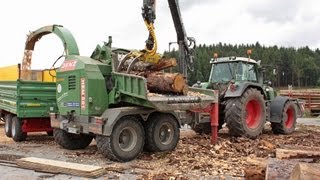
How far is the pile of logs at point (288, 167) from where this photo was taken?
4895mm

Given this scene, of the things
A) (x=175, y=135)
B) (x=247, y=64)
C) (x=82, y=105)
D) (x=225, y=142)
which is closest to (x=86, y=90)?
(x=82, y=105)

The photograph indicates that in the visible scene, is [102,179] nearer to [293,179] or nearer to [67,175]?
[67,175]

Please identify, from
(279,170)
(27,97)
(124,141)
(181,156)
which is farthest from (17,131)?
(279,170)

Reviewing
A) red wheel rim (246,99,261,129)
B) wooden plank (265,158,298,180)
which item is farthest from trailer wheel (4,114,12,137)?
wooden plank (265,158,298,180)

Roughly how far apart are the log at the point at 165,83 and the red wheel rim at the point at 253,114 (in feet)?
12.0

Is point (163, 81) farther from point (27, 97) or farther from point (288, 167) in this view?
point (288, 167)

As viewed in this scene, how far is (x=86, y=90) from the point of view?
9562 millimetres

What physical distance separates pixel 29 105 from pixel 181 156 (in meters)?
4.82

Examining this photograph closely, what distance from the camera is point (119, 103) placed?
998 centimetres

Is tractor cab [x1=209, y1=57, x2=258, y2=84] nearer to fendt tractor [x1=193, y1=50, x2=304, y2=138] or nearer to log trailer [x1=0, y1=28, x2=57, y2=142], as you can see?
fendt tractor [x1=193, y1=50, x2=304, y2=138]

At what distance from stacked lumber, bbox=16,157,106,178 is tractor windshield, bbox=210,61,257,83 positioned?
668cm

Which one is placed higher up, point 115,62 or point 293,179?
point 115,62

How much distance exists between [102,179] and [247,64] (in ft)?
24.9

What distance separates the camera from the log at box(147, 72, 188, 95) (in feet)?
32.5
